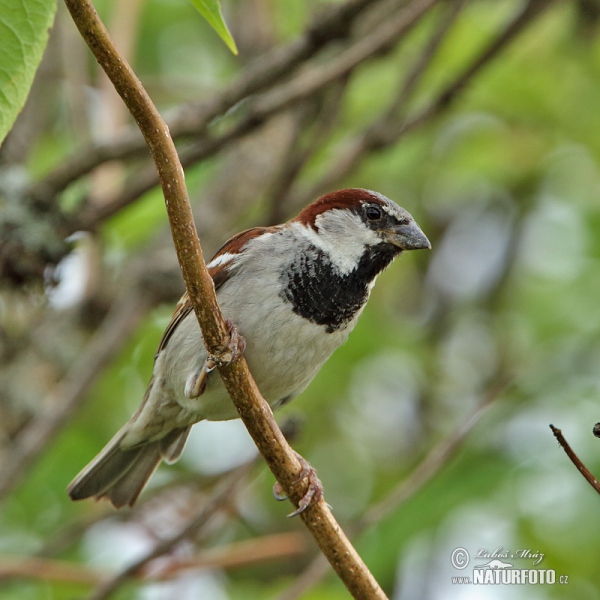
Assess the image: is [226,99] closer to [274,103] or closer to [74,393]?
[274,103]

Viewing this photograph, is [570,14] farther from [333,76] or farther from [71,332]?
[71,332]

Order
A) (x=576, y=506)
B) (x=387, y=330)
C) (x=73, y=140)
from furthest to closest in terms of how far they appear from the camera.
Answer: (x=73, y=140)
(x=387, y=330)
(x=576, y=506)

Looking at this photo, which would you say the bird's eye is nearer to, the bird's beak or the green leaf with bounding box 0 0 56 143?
the bird's beak

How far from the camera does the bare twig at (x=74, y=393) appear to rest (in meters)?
3.43

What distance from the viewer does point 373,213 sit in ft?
11.0

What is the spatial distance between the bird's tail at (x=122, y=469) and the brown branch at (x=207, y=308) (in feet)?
4.50

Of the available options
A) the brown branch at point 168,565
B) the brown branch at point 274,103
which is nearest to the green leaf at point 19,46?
the brown branch at point 274,103

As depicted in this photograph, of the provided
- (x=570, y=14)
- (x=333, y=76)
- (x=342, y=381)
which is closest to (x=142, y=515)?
(x=342, y=381)

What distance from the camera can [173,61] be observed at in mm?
5852

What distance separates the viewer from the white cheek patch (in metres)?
3.17

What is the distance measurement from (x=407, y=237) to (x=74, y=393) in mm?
1522

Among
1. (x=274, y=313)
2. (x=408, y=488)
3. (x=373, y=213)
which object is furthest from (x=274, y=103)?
(x=408, y=488)

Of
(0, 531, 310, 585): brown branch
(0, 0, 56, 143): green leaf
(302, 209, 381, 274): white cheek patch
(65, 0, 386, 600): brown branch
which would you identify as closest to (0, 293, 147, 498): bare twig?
(0, 531, 310, 585): brown branch

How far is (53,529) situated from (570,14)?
4.05 meters
